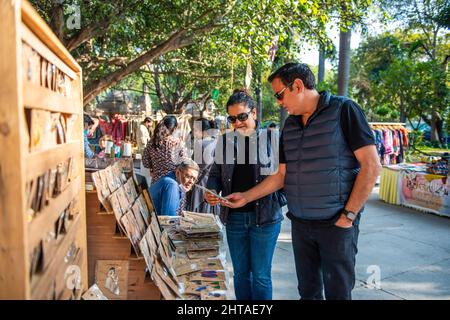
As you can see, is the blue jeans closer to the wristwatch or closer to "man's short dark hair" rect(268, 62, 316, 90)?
the wristwatch

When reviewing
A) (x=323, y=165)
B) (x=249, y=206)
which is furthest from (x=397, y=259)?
(x=323, y=165)

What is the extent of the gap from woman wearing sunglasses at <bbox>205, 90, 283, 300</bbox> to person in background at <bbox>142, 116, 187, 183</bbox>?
→ 149 cm

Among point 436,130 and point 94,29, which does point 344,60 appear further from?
point 436,130

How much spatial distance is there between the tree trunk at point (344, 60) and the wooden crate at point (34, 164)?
9026mm

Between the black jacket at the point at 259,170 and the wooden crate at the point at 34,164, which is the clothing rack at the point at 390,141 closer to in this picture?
the black jacket at the point at 259,170

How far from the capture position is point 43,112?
1218 millimetres

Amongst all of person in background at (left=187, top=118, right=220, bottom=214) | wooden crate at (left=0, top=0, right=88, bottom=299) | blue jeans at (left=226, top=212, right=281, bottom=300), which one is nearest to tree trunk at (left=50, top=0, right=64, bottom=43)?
person in background at (left=187, top=118, right=220, bottom=214)

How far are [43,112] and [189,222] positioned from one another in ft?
6.64

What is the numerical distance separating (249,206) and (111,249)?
110cm

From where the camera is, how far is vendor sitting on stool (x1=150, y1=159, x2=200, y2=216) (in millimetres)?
3621

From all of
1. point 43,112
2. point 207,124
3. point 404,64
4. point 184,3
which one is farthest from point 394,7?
point 43,112

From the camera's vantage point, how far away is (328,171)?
2.18 metres
